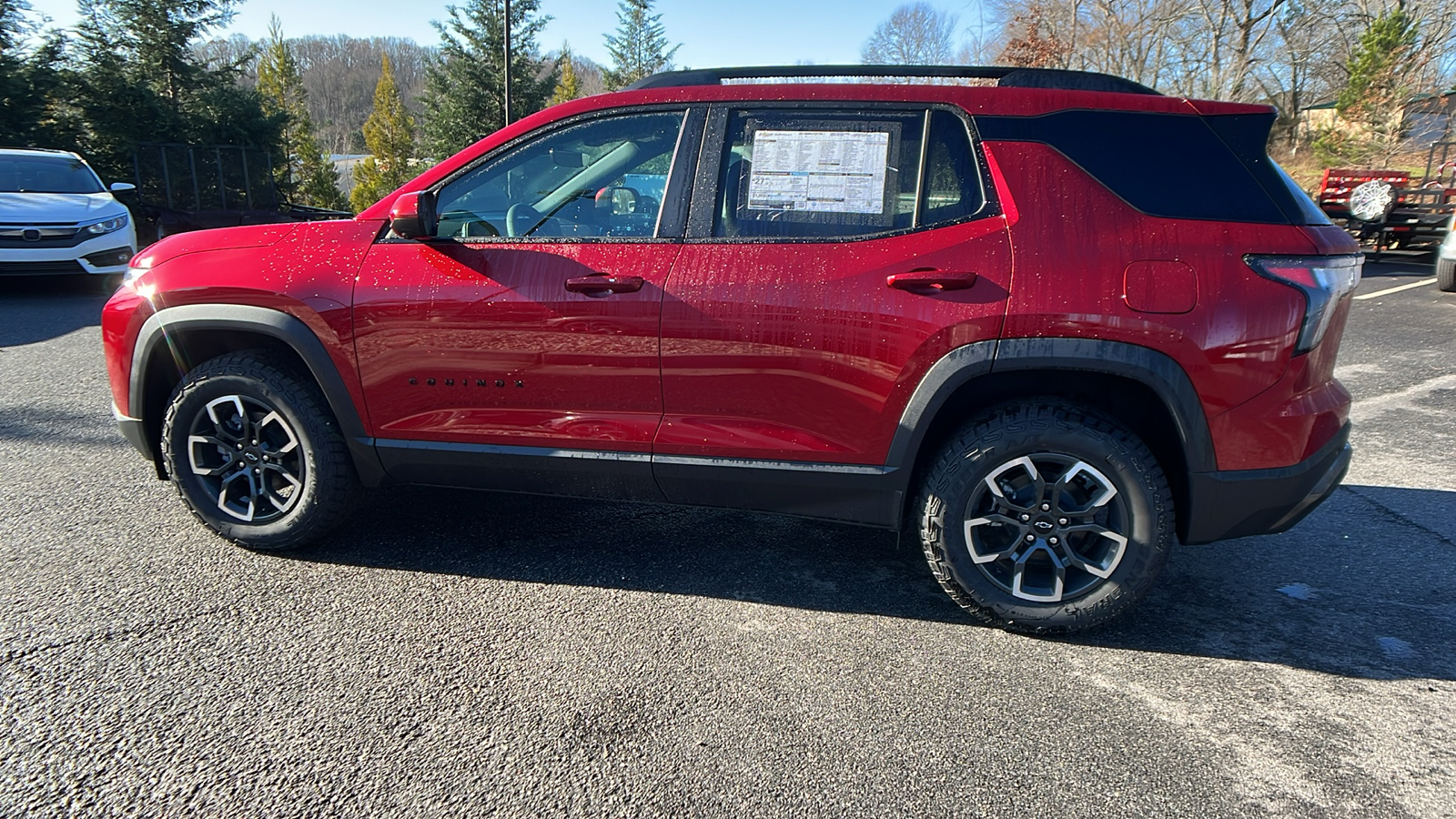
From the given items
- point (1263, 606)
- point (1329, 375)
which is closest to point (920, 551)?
point (1263, 606)

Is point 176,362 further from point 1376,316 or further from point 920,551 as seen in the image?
point 1376,316

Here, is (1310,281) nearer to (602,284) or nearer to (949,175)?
(949,175)

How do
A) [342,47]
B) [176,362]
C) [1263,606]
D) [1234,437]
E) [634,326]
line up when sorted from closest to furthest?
1. [1234,437]
2. [634,326]
3. [1263,606]
4. [176,362]
5. [342,47]

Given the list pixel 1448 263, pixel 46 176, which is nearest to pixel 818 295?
pixel 46 176

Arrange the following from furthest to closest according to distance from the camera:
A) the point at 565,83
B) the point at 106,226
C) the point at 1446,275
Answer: the point at 565,83, the point at 1446,275, the point at 106,226

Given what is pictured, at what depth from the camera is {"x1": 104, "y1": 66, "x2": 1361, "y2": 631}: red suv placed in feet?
8.34

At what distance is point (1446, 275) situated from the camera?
10.6 m

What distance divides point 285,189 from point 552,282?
23.7 metres

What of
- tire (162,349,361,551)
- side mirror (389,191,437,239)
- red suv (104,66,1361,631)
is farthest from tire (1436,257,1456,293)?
tire (162,349,361,551)

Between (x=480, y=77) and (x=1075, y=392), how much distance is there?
107 feet

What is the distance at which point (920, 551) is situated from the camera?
3549mm

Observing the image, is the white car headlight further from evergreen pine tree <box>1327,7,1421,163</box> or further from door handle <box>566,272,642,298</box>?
evergreen pine tree <box>1327,7,1421,163</box>

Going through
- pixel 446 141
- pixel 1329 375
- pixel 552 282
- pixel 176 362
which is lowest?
pixel 176 362

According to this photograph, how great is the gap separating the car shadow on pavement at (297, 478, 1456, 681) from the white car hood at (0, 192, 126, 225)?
27.1ft
